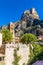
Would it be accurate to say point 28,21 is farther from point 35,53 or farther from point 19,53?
point 19,53

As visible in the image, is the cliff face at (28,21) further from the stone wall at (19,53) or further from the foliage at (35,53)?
the stone wall at (19,53)

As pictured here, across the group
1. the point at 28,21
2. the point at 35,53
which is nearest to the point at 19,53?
the point at 35,53

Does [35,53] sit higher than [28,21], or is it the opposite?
[28,21]

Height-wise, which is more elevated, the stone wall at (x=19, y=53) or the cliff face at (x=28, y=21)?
the cliff face at (x=28, y=21)

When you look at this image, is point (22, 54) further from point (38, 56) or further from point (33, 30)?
point (33, 30)

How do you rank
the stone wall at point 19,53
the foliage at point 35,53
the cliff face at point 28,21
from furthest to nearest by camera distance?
the cliff face at point 28,21 → the foliage at point 35,53 → the stone wall at point 19,53

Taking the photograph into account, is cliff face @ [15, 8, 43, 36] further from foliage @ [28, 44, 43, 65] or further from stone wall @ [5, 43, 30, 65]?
stone wall @ [5, 43, 30, 65]

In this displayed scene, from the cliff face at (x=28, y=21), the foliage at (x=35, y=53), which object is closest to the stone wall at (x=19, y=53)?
the foliage at (x=35, y=53)

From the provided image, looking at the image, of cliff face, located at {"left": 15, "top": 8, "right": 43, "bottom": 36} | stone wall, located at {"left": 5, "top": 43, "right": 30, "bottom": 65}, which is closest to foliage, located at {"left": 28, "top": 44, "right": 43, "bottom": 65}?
stone wall, located at {"left": 5, "top": 43, "right": 30, "bottom": 65}

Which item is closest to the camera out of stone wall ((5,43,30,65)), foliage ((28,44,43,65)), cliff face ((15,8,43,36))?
stone wall ((5,43,30,65))

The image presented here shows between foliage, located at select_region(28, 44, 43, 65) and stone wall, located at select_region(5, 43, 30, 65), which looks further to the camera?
foliage, located at select_region(28, 44, 43, 65)

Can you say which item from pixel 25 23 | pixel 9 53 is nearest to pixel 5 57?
pixel 9 53

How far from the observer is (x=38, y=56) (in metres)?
33.9

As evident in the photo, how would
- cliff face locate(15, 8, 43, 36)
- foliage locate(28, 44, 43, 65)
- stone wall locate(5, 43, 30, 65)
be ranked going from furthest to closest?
1. cliff face locate(15, 8, 43, 36)
2. foliage locate(28, 44, 43, 65)
3. stone wall locate(5, 43, 30, 65)
